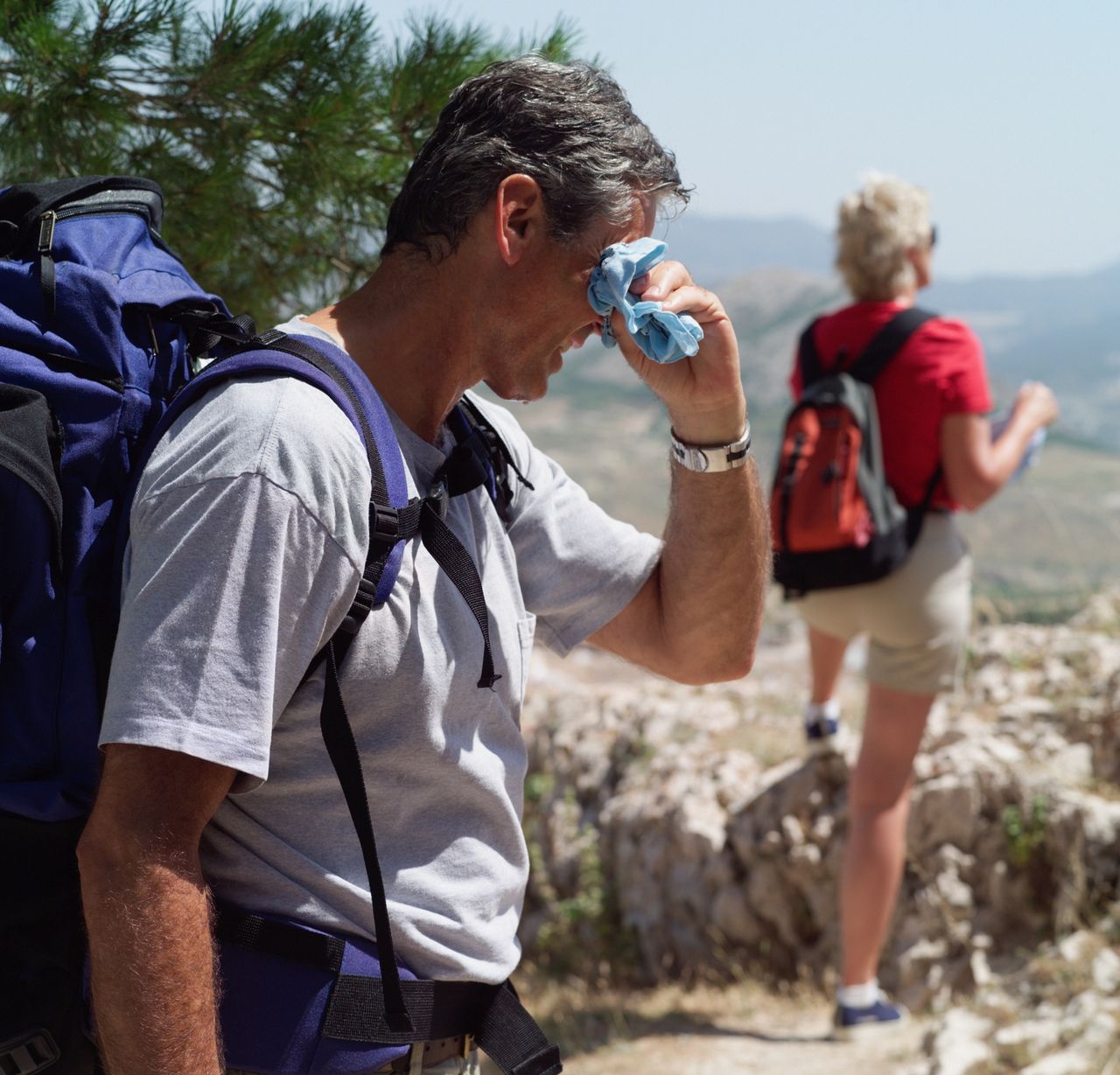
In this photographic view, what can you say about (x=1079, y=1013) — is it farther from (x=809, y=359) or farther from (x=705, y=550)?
(x=705, y=550)

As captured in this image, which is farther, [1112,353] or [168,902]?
[1112,353]

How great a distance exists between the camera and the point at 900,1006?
427 cm

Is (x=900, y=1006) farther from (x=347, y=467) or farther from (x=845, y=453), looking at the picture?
(x=347, y=467)

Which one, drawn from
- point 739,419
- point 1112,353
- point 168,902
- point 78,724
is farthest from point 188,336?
point 1112,353

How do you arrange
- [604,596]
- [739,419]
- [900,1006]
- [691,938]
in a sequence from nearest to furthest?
1. [739,419]
2. [604,596]
3. [900,1006]
4. [691,938]

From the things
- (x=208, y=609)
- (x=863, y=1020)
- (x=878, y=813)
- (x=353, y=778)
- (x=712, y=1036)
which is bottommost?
(x=712, y=1036)

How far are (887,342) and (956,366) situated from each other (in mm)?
223

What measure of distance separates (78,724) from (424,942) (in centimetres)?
47

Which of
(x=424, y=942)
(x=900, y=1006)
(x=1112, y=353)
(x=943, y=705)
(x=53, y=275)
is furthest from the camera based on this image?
(x=1112, y=353)

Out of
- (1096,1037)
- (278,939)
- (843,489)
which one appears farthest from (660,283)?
(1096,1037)

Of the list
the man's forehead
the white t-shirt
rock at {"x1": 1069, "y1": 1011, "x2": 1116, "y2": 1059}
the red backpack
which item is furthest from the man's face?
rock at {"x1": 1069, "y1": 1011, "x2": 1116, "y2": 1059}

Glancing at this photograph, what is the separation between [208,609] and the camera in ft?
3.92

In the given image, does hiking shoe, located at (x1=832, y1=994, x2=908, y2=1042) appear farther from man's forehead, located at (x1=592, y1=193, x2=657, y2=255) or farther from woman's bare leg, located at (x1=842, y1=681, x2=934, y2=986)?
man's forehead, located at (x1=592, y1=193, x2=657, y2=255)

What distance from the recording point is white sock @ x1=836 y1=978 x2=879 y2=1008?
3.95 m
